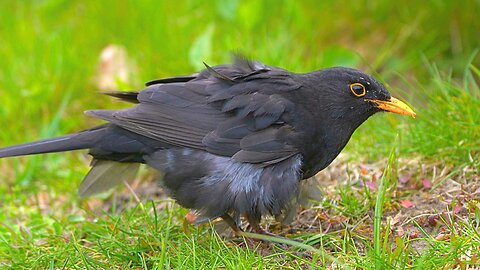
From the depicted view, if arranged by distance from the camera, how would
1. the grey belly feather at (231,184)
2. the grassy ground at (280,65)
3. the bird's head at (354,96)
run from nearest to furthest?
the grassy ground at (280,65), the grey belly feather at (231,184), the bird's head at (354,96)

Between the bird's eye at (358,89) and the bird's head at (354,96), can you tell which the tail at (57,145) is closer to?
the bird's head at (354,96)

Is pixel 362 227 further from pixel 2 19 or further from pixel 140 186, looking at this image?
pixel 2 19

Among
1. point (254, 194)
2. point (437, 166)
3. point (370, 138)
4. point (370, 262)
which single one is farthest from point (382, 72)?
point (370, 262)

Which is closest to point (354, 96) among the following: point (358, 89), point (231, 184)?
point (358, 89)

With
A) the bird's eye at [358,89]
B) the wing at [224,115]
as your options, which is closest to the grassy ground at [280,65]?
the bird's eye at [358,89]

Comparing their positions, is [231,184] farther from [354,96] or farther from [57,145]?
[57,145]

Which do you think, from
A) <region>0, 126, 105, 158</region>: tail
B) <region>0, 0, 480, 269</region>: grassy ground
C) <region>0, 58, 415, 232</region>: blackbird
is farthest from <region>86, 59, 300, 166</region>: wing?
<region>0, 0, 480, 269</region>: grassy ground
